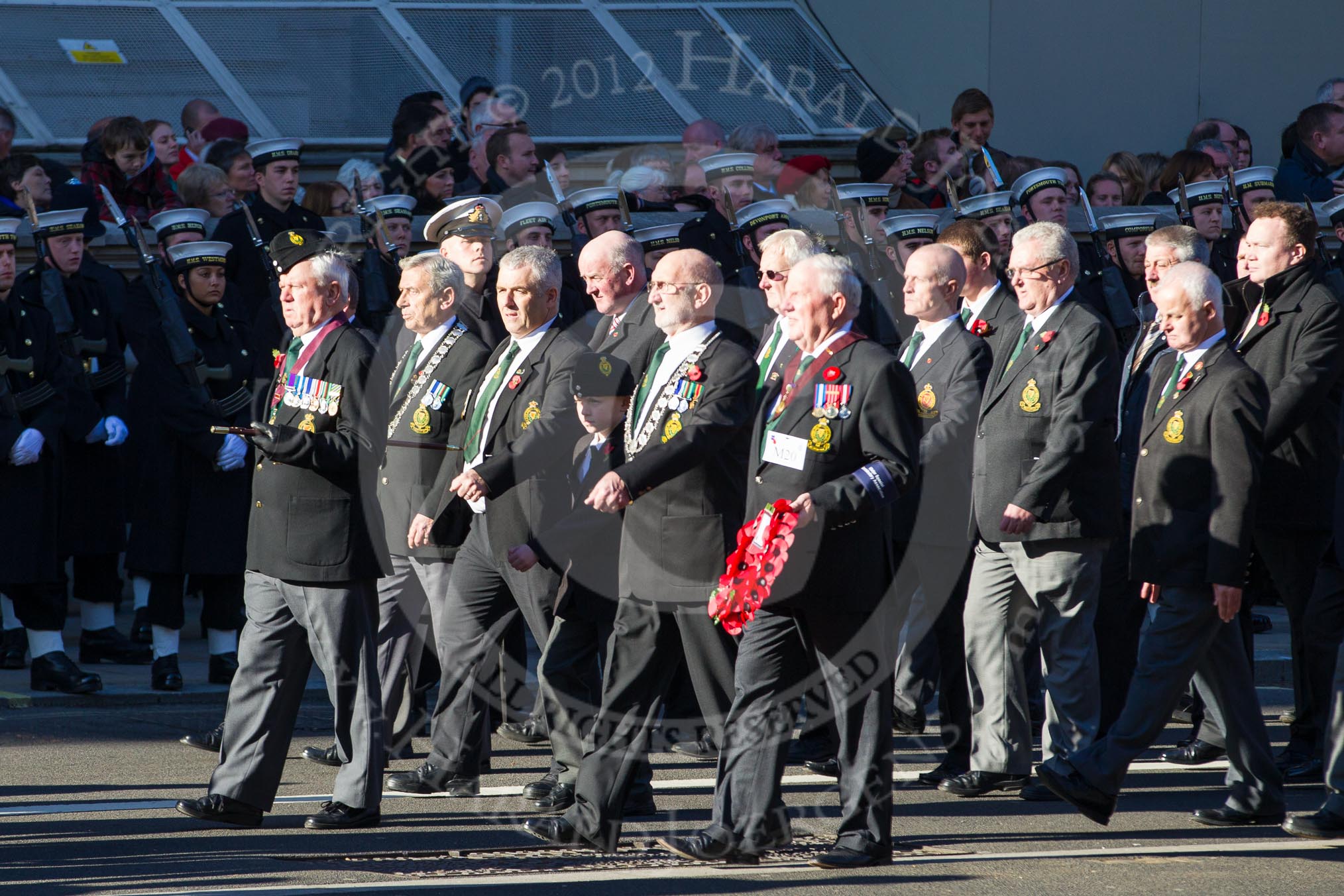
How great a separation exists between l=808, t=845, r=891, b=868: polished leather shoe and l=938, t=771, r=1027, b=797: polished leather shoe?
1.22 m

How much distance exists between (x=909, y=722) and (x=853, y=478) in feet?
9.17

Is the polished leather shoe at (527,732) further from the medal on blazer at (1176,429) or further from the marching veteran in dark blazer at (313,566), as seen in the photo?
the medal on blazer at (1176,429)

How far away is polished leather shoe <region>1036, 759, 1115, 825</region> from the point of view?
21.6 feet

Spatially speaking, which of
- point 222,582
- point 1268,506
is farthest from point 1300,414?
point 222,582

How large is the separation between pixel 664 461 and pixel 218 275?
3955mm

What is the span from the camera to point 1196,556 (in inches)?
265

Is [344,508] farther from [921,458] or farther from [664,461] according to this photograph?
[921,458]

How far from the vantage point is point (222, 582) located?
9.44 metres

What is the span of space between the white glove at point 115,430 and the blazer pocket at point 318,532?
3.47 metres

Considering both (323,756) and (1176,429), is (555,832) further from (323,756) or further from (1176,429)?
(1176,429)

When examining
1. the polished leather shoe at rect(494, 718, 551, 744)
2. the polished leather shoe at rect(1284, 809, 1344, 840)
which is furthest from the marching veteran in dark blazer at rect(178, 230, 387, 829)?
the polished leather shoe at rect(1284, 809, 1344, 840)

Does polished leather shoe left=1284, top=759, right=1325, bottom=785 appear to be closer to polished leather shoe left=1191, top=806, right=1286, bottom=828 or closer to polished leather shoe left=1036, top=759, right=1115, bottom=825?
polished leather shoe left=1191, top=806, right=1286, bottom=828

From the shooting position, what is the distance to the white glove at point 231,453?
31.0 feet

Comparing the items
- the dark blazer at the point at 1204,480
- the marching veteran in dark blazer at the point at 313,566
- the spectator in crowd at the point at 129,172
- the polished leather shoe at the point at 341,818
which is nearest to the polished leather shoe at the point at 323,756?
the marching veteran in dark blazer at the point at 313,566
